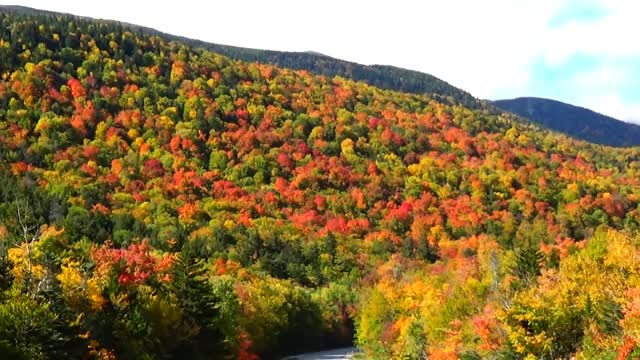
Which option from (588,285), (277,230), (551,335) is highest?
(588,285)

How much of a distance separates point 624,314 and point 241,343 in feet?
152

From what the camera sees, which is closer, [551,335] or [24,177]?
[551,335]

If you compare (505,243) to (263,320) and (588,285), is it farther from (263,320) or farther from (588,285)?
→ (588,285)

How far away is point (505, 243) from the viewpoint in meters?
187

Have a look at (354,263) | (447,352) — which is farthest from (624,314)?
(354,263)

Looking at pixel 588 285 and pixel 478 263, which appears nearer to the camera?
pixel 588 285

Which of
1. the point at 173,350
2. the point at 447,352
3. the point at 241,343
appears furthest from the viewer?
the point at 241,343

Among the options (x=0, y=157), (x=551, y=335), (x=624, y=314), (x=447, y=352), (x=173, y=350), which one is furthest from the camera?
(x=0, y=157)

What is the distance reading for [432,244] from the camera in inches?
7397

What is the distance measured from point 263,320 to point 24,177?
84405mm

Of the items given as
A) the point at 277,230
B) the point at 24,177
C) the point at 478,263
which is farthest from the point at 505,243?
the point at 24,177

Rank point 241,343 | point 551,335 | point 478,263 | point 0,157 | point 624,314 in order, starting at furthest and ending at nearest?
point 0,157
point 478,263
point 241,343
point 551,335
point 624,314

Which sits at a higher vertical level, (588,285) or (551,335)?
(588,285)

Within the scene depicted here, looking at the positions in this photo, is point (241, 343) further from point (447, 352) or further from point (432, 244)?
point (432, 244)
